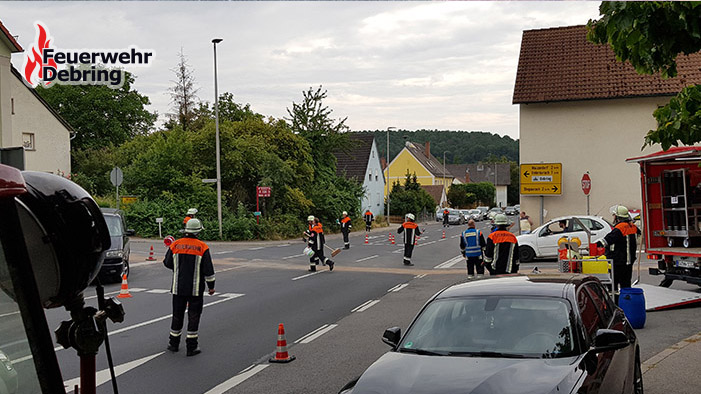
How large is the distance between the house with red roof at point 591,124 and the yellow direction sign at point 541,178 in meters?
0.47

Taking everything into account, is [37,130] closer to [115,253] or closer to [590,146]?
[115,253]

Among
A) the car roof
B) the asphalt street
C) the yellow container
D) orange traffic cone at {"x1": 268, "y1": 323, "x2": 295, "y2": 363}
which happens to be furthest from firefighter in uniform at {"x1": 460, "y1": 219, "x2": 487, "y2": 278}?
the car roof

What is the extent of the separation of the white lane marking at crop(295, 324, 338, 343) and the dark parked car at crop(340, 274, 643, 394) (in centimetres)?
485

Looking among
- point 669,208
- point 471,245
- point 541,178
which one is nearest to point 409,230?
point 471,245

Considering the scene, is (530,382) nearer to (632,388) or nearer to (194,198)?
(632,388)

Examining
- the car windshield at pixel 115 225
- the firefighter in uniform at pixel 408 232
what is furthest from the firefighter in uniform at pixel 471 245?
the car windshield at pixel 115 225

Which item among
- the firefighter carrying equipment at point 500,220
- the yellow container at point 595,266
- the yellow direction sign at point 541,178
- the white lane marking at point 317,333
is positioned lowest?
the white lane marking at point 317,333

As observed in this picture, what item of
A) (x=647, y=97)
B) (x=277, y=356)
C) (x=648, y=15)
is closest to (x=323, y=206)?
(x=647, y=97)

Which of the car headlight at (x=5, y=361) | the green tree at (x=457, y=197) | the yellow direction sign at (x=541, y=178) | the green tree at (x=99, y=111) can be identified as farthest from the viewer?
→ the green tree at (x=457, y=197)

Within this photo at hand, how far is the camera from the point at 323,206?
46.2 meters

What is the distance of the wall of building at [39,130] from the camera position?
1540 inches

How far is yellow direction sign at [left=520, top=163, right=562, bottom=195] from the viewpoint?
105 feet

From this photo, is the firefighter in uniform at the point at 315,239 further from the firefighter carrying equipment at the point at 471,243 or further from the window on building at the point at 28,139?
the window on building at the point at 28,139

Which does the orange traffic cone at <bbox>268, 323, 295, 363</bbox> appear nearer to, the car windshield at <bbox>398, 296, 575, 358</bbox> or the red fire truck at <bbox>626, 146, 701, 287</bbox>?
the car windshield at <bbox>398, 296, 575, 358</bbox>
